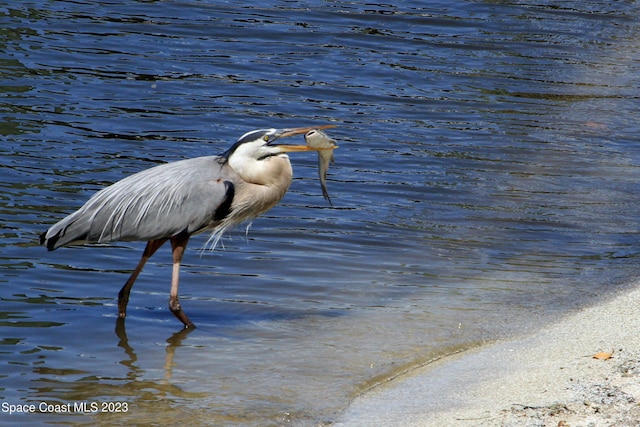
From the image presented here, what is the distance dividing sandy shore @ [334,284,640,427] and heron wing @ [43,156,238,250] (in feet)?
6.02

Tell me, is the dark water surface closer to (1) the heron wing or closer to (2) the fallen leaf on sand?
(1) the heron wing

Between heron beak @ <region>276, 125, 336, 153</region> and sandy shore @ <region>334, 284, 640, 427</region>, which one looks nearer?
sandy shore @ <region>334, 284, 640, 427</region>

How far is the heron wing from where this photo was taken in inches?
286

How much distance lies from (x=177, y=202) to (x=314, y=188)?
3.29m

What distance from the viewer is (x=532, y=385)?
5.78 m

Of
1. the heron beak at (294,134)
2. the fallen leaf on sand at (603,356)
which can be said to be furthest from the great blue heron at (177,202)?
the fallen leaf on sand at (603,356)

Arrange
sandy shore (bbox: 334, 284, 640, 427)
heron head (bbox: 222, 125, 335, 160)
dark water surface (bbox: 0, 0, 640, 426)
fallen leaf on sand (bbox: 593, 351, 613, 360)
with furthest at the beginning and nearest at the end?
heron head (bbox: 222, 125, 335, 160) < dark water surface (bbox: 0, 0, 640, 426) < fallen leaf on sand (bbox: 593, 351, 613, 360) < sandy shore (bbox: 334, 284, 640, 427)

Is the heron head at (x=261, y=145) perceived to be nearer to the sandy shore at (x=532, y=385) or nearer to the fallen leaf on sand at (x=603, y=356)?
the sandy shore at (x=532, y=385)

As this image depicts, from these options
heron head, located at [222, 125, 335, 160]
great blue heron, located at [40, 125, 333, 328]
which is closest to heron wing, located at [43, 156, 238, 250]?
great blue heron, located at [40, 125, 333, 328]

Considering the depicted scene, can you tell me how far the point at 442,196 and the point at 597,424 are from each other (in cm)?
548

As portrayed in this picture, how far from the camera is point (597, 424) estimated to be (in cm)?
501

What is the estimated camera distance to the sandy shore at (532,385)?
523cm

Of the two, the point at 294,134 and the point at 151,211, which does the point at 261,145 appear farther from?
the point at 151,211

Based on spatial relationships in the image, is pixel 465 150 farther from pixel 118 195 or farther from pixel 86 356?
pixel 86 356
